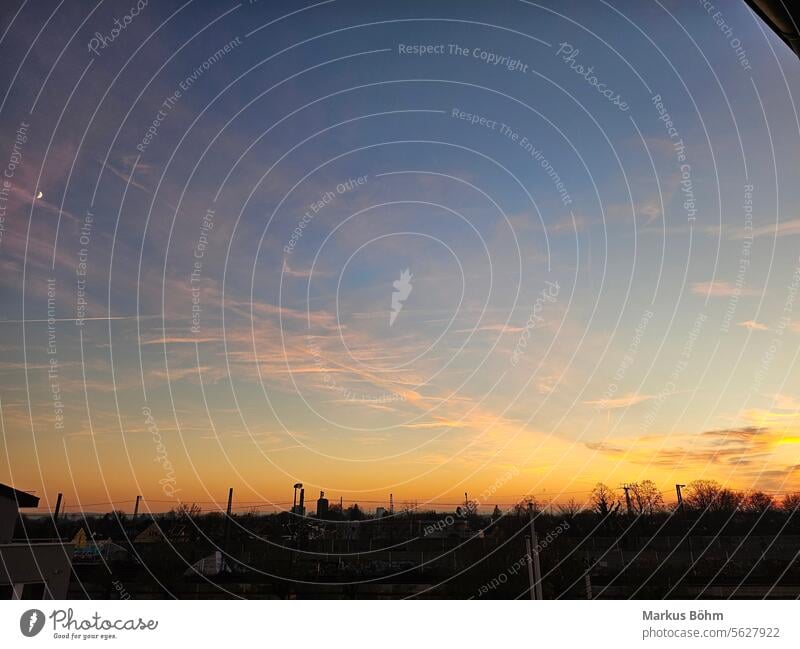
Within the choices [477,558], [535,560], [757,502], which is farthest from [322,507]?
[757,502]

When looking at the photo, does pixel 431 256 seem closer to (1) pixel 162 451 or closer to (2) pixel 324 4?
(2) pixel 324 4

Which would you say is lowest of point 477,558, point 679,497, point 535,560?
point 477,558

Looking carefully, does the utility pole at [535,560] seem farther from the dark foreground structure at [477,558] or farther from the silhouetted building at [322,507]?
the silhouetted building at [322,507]

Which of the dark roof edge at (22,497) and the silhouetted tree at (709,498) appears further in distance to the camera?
the silhouetted tree at (709,498)

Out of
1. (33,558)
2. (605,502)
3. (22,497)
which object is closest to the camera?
(33,558)

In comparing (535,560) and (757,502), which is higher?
(757,502)

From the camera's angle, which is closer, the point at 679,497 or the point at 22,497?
the point at 22,497

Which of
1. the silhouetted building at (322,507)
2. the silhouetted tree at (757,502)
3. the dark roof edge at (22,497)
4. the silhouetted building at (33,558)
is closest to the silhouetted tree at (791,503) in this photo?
the silhouetted tree at (757,502)

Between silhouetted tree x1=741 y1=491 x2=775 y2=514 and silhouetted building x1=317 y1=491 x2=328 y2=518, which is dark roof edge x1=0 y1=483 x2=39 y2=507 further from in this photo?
silhouetted tree x1=741 y1=491 x2=775 y2=514

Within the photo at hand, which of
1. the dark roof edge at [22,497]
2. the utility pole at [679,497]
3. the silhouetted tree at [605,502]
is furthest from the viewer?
the utility pole at [679,497]

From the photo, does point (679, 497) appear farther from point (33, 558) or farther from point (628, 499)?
point (33, 558)

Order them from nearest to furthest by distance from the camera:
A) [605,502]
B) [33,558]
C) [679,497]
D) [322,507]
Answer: [33,558] < [322,507] < [605,502] < [679,497]

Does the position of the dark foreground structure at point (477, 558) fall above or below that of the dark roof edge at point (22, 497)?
below
